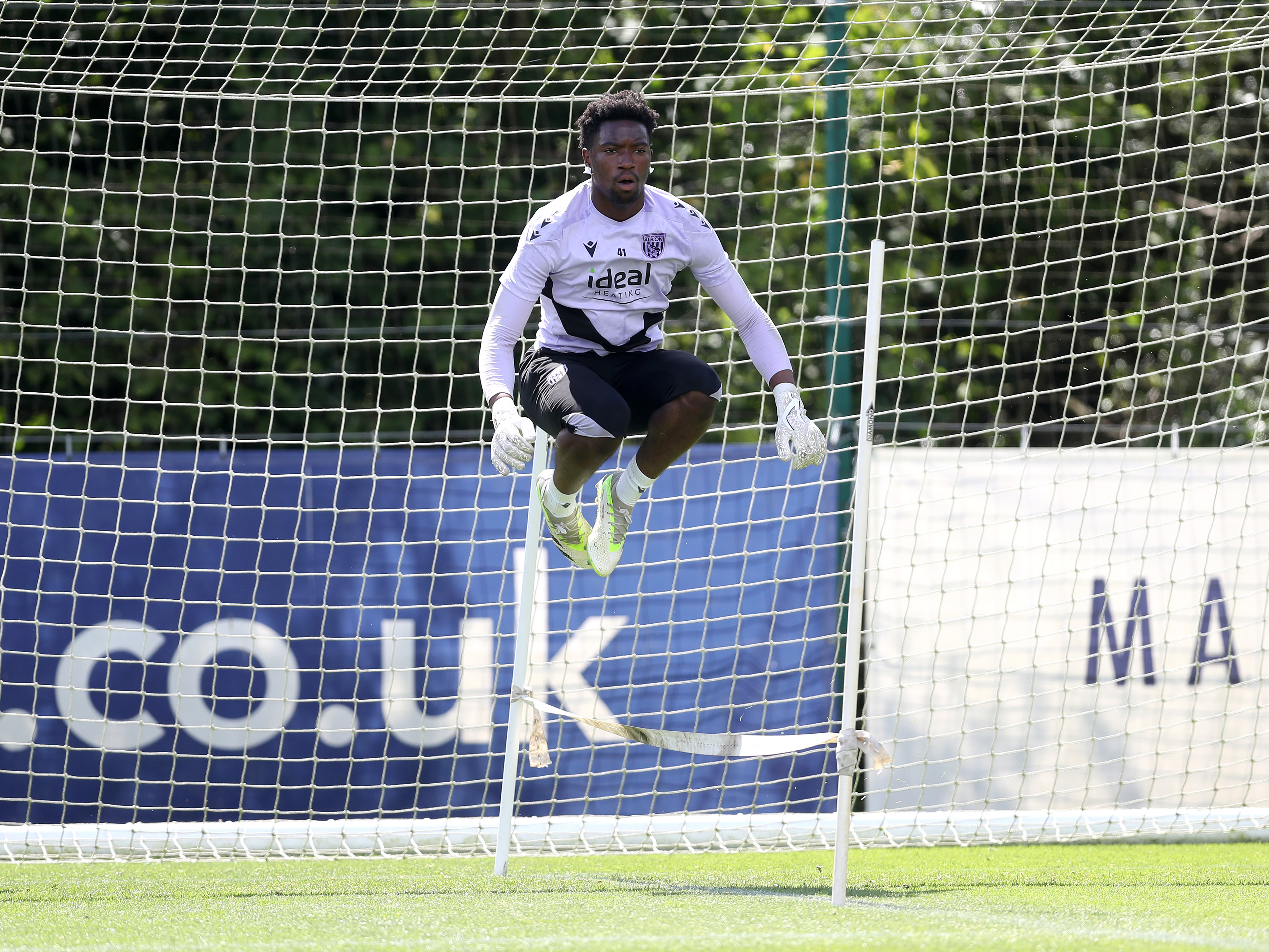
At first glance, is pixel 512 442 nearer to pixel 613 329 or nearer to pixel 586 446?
pixel 586 446

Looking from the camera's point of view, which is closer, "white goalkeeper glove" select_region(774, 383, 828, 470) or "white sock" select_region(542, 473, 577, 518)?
"white goalkeeper glove" select_region(774, 383, 828, 470)

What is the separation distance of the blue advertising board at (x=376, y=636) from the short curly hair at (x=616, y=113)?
262 cm

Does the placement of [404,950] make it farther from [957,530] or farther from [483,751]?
[957,530]

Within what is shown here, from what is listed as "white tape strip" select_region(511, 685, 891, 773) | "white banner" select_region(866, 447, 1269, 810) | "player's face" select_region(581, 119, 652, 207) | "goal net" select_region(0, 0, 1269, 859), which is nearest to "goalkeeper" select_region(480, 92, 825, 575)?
"player's face" select_region(581, 119, 652, 207)

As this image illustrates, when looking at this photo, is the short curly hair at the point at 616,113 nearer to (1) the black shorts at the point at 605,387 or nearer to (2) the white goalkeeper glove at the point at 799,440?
(1) the black shorts at the point at 605,387

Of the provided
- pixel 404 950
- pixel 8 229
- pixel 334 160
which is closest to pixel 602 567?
pixel 404 950

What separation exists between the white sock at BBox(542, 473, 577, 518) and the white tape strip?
0.70 metres

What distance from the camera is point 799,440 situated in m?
4.38

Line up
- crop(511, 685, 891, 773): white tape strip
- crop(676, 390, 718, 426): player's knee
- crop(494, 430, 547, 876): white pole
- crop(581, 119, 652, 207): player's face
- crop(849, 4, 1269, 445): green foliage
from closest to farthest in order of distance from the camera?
crop(511, 685, 891, 773): white tape strip
crop(581, 119, 652, 207): player's face
crop(676, 390, 718, 426): player's knee
crop(494, 430, 547, 876): white pole
crop(849, 4, 1269, 445): green foliage

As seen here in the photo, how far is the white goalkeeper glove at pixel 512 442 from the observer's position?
4148 mm

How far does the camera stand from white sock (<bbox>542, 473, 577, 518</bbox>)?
469 cm

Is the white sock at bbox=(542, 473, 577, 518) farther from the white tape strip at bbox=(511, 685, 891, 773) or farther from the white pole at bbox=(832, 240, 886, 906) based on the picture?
the white pole at bbox=(832, 240, 886, 906)

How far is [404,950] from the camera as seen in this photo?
11.2 feet

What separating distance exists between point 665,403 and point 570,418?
362 millimetres
